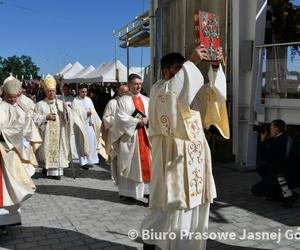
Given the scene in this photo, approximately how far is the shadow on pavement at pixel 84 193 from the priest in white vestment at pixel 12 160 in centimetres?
194

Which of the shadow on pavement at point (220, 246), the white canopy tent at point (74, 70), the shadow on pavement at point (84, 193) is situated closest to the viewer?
the shadow on pavement at point (220, 246)

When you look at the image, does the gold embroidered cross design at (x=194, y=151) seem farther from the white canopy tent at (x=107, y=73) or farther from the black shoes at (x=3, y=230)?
the white canopy tent at (x=107, y=73)

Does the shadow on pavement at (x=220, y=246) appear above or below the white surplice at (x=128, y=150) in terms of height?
below

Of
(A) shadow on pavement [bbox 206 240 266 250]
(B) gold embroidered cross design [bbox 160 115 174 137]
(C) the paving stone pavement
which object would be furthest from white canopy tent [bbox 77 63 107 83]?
(B) gold embroidered cross design [bbox 160 115 174 137]

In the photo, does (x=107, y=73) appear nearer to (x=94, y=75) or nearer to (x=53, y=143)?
(x=94, y=75)

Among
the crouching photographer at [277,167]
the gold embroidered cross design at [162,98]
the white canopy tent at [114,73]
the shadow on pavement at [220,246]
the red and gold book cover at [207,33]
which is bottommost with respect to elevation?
the shadow on pavement at [220,246]

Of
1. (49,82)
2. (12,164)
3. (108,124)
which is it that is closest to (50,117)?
(49,82)

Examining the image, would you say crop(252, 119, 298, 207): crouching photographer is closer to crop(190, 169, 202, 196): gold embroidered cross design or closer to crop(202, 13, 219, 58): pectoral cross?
crop(190, 169, 202, 196): gold embroidered cross design

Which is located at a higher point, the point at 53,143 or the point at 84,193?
the point at 53,143

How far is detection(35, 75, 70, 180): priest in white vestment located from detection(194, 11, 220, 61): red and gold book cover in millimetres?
5593

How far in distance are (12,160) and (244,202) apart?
3.33 meters

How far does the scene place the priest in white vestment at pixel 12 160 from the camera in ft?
16.6

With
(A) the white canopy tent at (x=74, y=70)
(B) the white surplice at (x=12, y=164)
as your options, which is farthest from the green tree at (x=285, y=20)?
(A) the white canopy tent at (x=74, y=70)

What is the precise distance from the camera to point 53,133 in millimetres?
9438
